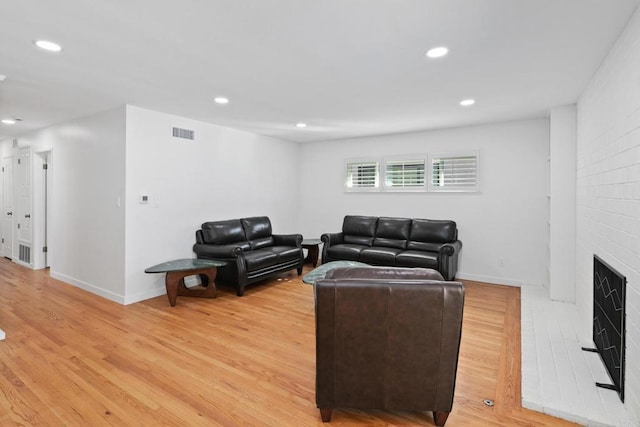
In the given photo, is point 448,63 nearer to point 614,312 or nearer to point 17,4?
point 614,312

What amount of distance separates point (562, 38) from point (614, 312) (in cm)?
193

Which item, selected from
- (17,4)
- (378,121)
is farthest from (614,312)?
(17,4)

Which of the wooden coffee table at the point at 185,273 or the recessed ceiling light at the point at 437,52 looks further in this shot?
the wooden coffee table at the point at 185,273

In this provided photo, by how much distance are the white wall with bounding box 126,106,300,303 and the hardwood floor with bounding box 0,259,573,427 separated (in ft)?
2.29

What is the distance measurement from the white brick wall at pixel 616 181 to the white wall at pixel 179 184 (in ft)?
15.0

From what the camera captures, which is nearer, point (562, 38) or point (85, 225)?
point (562, 38)

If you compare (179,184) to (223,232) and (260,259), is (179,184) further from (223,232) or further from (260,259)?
(260,259)

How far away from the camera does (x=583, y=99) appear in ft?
11.2

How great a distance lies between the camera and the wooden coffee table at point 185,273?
12.8 ft

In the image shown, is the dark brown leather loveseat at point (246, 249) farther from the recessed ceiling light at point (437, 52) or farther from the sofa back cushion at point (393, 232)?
the recessed ceiling light at point (437, 52)

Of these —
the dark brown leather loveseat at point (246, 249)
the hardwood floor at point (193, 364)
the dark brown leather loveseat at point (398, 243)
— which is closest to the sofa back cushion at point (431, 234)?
the dark brown leather loveseat at point (398, 243)

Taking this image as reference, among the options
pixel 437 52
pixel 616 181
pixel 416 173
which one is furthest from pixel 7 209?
pixel 616 181

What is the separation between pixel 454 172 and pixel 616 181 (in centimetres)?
310

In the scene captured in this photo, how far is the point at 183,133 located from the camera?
458cm
